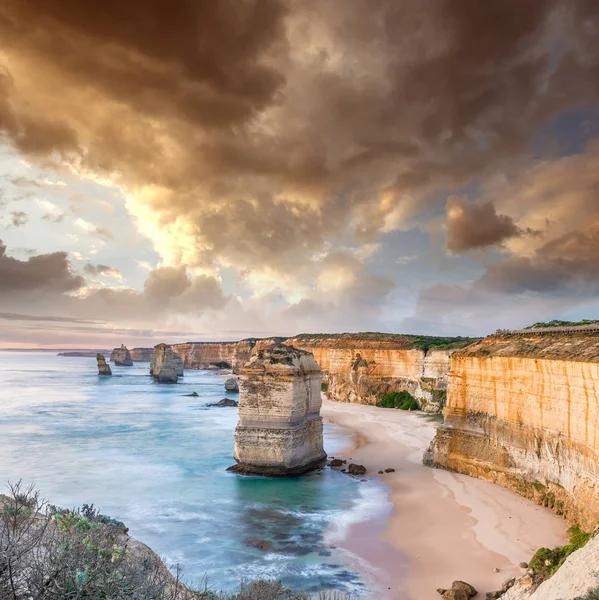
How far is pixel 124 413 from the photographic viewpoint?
50250 millimetres

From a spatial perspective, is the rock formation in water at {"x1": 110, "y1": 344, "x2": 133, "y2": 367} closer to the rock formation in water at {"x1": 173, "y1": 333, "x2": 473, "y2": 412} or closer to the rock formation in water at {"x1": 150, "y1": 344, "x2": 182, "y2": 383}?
the rock formation in water at {"x1": 150, "y1": 344, "x2": 182, "y2": 383}

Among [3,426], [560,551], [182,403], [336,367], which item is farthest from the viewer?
[336,367]

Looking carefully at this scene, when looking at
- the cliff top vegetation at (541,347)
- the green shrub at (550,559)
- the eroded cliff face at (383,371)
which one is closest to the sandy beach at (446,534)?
the green shrub at (550,559)

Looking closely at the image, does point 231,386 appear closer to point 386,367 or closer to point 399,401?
point 386,367

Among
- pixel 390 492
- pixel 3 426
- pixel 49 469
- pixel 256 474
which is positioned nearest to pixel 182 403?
pixel 3 426

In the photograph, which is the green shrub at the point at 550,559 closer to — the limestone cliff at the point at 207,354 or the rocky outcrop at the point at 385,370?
the rocky outcrop at the point at 385,370

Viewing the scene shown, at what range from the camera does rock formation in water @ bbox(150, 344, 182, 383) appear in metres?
93.6

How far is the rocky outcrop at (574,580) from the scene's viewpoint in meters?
7.31

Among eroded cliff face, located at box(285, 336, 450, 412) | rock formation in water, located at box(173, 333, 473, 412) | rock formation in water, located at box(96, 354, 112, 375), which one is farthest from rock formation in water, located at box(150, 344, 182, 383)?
eroded cliff face, located at box(285, 336, 450, 412)

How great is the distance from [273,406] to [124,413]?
1365 inches

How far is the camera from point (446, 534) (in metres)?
15.6

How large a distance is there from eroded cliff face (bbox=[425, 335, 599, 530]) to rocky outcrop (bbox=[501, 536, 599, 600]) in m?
5.57

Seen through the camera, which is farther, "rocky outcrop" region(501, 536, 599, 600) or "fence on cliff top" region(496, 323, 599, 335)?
"fence on cliff top" region(496, 323, 599, 335)

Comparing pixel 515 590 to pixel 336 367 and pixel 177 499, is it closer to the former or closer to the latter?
pixel 177 499
